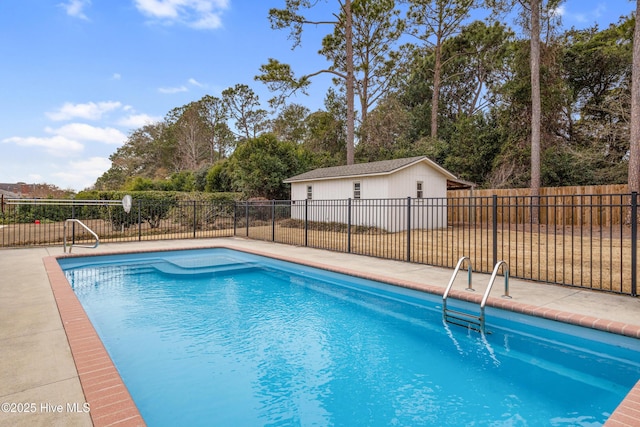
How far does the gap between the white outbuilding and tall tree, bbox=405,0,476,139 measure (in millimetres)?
8675

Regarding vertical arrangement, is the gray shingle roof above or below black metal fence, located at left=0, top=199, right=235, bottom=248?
above

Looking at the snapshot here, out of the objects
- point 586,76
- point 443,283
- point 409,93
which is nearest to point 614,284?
point 443,283

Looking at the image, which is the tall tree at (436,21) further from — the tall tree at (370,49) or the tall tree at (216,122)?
the tall tree at (216,122)

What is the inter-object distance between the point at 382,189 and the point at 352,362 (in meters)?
12.6

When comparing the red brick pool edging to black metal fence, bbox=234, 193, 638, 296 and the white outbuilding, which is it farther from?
the white outbuilding

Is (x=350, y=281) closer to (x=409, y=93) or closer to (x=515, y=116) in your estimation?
(x=515, y=116)

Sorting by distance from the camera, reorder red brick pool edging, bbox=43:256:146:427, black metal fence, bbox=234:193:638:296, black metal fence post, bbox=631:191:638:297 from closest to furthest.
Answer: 1. red brick pool edging, bbox=43:256:146:427
2. black metal fence post, bbox=631:191:638:297
3. black metal fence, bbox=234:193:638:296

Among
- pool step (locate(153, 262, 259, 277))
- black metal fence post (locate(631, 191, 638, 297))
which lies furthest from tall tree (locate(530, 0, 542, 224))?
pool step (locate(153, 262, 259, 277))

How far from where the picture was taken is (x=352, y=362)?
370 centimetres

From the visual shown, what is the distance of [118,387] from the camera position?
249 cm

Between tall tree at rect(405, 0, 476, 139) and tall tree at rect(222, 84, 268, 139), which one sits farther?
tall tree at rect(222, 84, 268, 139)

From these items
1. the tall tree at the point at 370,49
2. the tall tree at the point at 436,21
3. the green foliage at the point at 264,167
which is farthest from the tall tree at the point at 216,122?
the tall tree at the point at 436,21

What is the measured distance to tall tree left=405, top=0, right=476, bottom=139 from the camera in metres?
23.4

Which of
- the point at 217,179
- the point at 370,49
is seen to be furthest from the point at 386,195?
the point at 370,49
